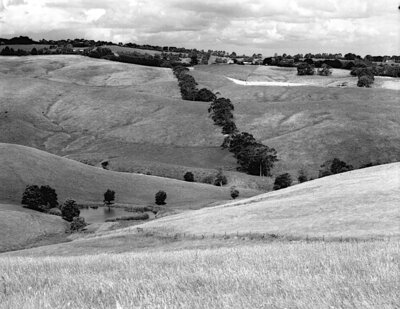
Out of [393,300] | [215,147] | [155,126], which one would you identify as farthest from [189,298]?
[155,126]

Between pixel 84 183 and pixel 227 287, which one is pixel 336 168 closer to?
pixel 84 183

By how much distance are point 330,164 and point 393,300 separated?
13896 cm

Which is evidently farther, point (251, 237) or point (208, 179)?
point (208, 179)

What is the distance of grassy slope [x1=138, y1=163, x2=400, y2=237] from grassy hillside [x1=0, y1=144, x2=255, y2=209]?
47401 mm

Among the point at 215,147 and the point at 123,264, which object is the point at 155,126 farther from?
the point at 123,264

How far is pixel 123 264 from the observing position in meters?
15.1

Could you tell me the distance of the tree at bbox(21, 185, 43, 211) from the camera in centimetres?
9900

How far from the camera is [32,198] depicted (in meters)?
99.8

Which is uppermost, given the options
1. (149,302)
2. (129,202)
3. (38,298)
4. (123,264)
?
(149,302)

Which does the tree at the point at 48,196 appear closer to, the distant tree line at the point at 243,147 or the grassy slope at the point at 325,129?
the distant tree line at the point at 243,147

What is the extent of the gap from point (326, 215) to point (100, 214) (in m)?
62.4

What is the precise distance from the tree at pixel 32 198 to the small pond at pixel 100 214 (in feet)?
28.1

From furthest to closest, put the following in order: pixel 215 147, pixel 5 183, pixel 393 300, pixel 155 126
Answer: pixel 155 126 → pixel 215 147 → pixel 5 183 → pixel 393 300

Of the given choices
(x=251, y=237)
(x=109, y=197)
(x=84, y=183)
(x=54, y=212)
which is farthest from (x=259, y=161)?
(x=251, y=237)
